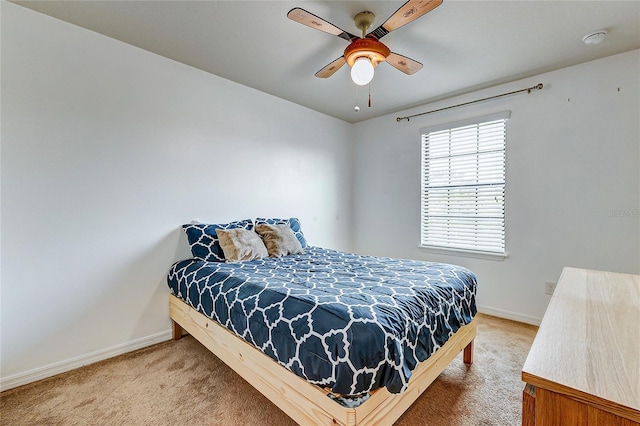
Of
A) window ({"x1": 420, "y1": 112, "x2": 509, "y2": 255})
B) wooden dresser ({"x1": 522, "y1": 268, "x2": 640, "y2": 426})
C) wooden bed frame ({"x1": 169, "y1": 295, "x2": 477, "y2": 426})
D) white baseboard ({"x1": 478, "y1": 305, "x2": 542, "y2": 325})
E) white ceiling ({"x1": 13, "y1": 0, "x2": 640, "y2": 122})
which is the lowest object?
white baseboard ({"x1": 478, "y1": 305, "x2": 542, "y2": 325})

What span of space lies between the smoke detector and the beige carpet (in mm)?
2550

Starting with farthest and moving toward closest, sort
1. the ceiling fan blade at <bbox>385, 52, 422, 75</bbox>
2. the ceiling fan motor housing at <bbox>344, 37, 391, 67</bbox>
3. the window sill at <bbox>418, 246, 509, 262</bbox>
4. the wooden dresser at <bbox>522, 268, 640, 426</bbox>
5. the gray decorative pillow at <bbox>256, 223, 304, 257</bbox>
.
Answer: the window sill at <bbox>418, 246, 509, 262</bbox>, the gray decorative pillow at <bbox>256, 223, 304, 257</bbox>, the ceiling fan blade at <bbox>385, 52, 422, 75</bbox>, the ceiling fan motor housing at <bbox>344, 37, 391, 67</bbox>, the wooden dresser at <bbox>522, 268, 640, 426</bbox>

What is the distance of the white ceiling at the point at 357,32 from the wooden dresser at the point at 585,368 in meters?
1.93

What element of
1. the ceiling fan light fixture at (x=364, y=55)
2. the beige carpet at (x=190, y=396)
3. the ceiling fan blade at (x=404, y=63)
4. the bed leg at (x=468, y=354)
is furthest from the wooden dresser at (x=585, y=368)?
the ceiling fan blade at (x=404, y=63)

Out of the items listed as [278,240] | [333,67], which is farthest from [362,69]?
[278,240]

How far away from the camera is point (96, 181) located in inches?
87.4

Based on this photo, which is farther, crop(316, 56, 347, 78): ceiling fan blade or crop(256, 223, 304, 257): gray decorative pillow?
crop(256, 223, 304, 257): gray decorative pillow

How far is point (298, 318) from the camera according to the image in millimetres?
1356

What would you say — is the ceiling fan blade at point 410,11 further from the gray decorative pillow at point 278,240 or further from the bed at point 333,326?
Result: the gray decorative pillow at point 278,240

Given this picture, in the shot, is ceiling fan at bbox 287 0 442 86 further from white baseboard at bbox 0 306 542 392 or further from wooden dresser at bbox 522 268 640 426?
white baseboard at bbox 0 306 542 392

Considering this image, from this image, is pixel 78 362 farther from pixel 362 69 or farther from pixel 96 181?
pixel 362 69

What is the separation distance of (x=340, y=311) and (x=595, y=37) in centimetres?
287

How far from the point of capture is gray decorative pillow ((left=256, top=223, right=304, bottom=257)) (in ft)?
9.00

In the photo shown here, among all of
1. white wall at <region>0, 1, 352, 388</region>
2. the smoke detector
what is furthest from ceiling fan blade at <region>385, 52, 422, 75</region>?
white wall at <region>0, 1, 352, 388</region>
